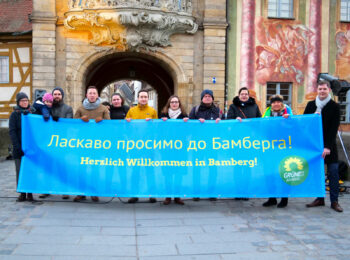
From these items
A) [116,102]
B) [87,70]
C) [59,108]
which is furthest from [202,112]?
[87,70]

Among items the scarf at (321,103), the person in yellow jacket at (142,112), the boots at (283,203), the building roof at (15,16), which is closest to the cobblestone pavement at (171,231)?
the boots at (283,203)

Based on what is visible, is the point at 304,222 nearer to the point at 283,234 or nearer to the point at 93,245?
the point at 283,234

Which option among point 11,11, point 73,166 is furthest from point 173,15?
point 73,166

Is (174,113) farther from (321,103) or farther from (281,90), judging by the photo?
(281,90)

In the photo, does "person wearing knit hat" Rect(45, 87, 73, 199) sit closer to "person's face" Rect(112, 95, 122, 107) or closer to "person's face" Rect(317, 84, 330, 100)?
"person's face" Rect(112, 95, 122, 107)

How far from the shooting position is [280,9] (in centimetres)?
1625

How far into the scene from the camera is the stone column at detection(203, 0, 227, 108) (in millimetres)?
15406

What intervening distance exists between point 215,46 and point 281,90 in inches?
137

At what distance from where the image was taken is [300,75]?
1641 centimetres

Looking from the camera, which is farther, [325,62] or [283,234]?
[325,62]

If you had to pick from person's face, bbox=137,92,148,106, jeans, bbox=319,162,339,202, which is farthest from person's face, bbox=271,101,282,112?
person's face, bbox=137,92,148,106

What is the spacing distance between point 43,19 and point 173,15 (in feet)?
16.2

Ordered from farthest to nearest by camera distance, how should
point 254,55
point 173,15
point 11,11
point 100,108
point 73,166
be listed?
point 11,11, point 254,55, point 173,15, point 100,108, point 73,166

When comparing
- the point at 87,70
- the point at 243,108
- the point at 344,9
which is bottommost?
the point at 243,108
